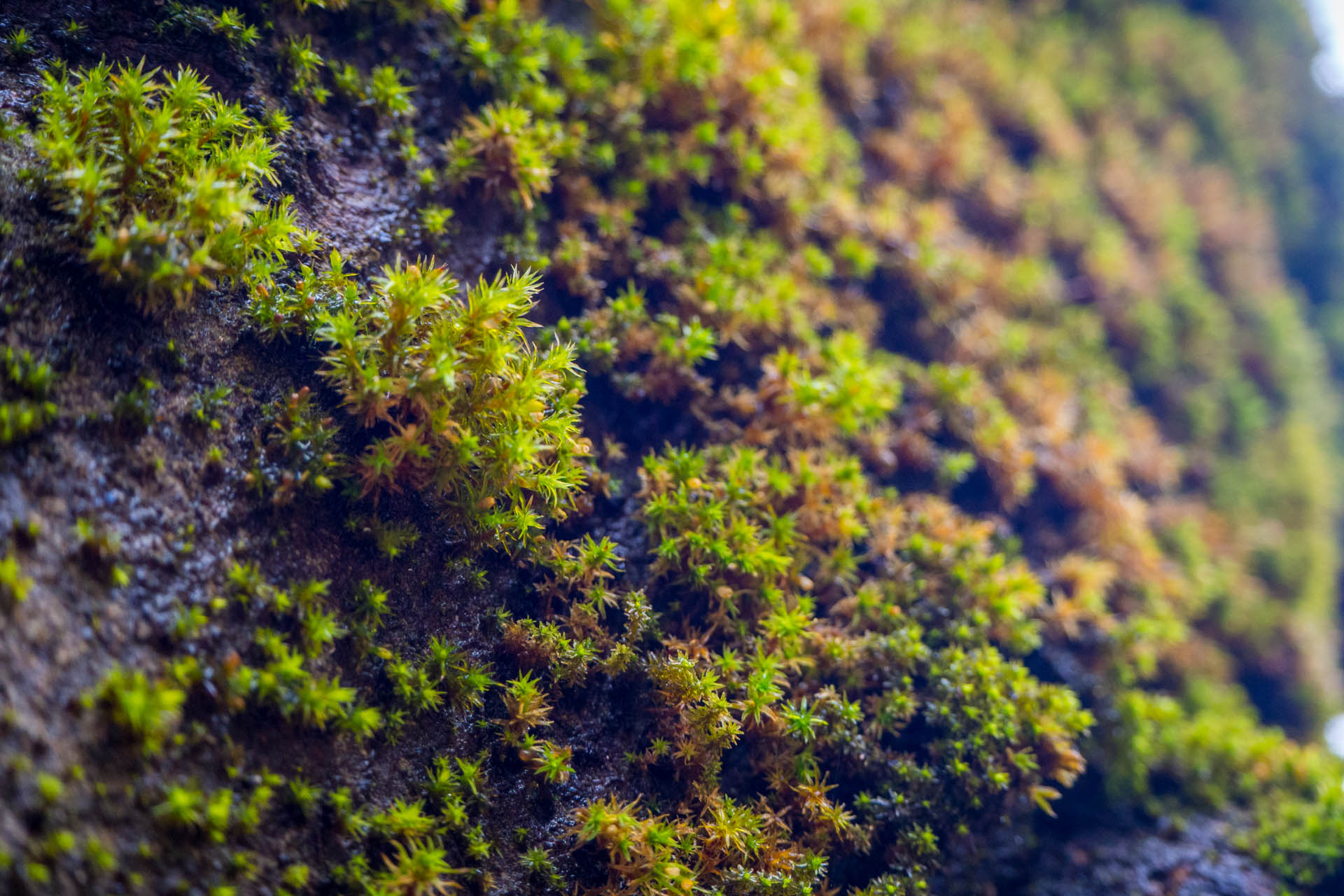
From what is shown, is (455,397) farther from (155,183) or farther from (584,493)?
(155,183)

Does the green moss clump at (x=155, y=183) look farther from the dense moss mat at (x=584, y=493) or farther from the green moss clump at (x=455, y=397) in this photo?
the green moss clump at (x=455, y=397)

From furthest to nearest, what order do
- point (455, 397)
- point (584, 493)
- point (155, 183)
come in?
point (584, 493) → point (455, 397) → point (155, 183)

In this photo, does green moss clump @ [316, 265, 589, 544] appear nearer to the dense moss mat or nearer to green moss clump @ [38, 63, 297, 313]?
the dense moss mat

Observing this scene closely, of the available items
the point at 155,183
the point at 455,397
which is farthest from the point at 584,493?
the point at 155,183

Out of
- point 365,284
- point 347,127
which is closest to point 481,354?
point 365,284

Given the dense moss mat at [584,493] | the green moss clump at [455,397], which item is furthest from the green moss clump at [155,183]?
the green moss clump at [455,397]
